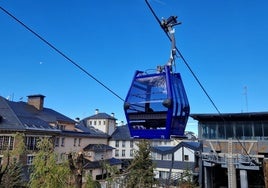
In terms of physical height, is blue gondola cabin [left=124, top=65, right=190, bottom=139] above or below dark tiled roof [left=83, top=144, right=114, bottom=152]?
above

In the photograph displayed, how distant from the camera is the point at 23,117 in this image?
106ft

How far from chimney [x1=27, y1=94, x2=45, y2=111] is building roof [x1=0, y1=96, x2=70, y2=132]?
0.61 m

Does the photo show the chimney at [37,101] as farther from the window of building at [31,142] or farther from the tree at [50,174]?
the tree at [50,174]

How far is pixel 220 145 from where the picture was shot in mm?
28359

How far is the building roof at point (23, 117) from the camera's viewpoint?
30.4 metres

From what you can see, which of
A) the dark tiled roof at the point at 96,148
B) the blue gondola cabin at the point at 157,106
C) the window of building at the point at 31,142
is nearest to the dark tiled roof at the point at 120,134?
the dark tiled roof at the point at 96,148

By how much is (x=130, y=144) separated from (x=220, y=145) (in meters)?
32.8

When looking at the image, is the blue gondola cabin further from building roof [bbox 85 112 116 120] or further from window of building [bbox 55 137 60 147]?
building roof [bbox 85 112 116 120]

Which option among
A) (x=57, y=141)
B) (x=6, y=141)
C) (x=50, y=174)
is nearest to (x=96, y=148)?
(x=57, y=141)

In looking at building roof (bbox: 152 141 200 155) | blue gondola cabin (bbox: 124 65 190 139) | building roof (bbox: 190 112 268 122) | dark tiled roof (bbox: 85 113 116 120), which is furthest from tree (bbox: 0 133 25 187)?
dark tiled roof (bbox: 85 113 116 120)

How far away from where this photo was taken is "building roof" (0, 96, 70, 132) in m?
30.4

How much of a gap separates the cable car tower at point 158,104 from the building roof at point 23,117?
25.5 meters

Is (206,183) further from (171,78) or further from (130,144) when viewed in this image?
(130,144)

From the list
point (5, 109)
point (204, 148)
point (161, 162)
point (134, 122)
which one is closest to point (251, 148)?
point (204, 148)
